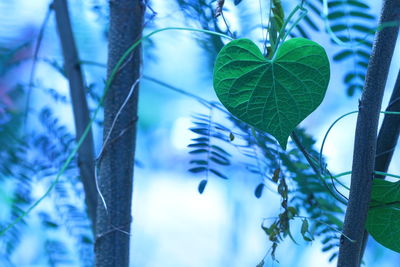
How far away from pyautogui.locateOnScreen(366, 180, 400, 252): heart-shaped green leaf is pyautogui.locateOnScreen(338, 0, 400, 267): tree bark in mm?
24

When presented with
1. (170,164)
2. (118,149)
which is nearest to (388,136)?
(118,149)

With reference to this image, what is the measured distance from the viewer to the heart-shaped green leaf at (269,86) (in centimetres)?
27

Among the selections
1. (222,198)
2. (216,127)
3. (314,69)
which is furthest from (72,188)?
(222,198)

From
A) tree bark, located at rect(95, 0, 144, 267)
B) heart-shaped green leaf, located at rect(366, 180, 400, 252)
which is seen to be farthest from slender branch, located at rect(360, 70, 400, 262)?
tree bark, located at rect(95, 0, 144, 267)

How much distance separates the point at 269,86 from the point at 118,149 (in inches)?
7.1

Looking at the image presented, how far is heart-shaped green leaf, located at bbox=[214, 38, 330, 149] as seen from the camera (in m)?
0.27

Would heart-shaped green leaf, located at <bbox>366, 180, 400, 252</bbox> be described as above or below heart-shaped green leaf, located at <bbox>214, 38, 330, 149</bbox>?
below

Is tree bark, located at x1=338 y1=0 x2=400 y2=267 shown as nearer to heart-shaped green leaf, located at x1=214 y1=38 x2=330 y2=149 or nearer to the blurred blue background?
heart-shaped green leaf, located at x1=214 y1=38 x2=330 y2=149

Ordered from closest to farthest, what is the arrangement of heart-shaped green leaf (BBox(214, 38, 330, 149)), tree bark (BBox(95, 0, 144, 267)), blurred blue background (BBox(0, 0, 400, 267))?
heart-shaped green leaf (BBox(214, 38, 330, 149)) < tree bark (BBox(95, 0, 144, 267)) < blurred blue background (BBox(0, 0, 400, 267))

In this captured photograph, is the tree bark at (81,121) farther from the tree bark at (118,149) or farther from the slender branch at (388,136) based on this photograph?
the slender branch at (388,136)

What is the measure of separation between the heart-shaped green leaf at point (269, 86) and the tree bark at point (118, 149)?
15 cm

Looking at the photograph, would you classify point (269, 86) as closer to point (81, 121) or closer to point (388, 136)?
point (388, 136)

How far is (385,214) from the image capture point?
12.5 inches

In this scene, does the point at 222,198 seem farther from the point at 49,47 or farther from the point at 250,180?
the point at 49,47
